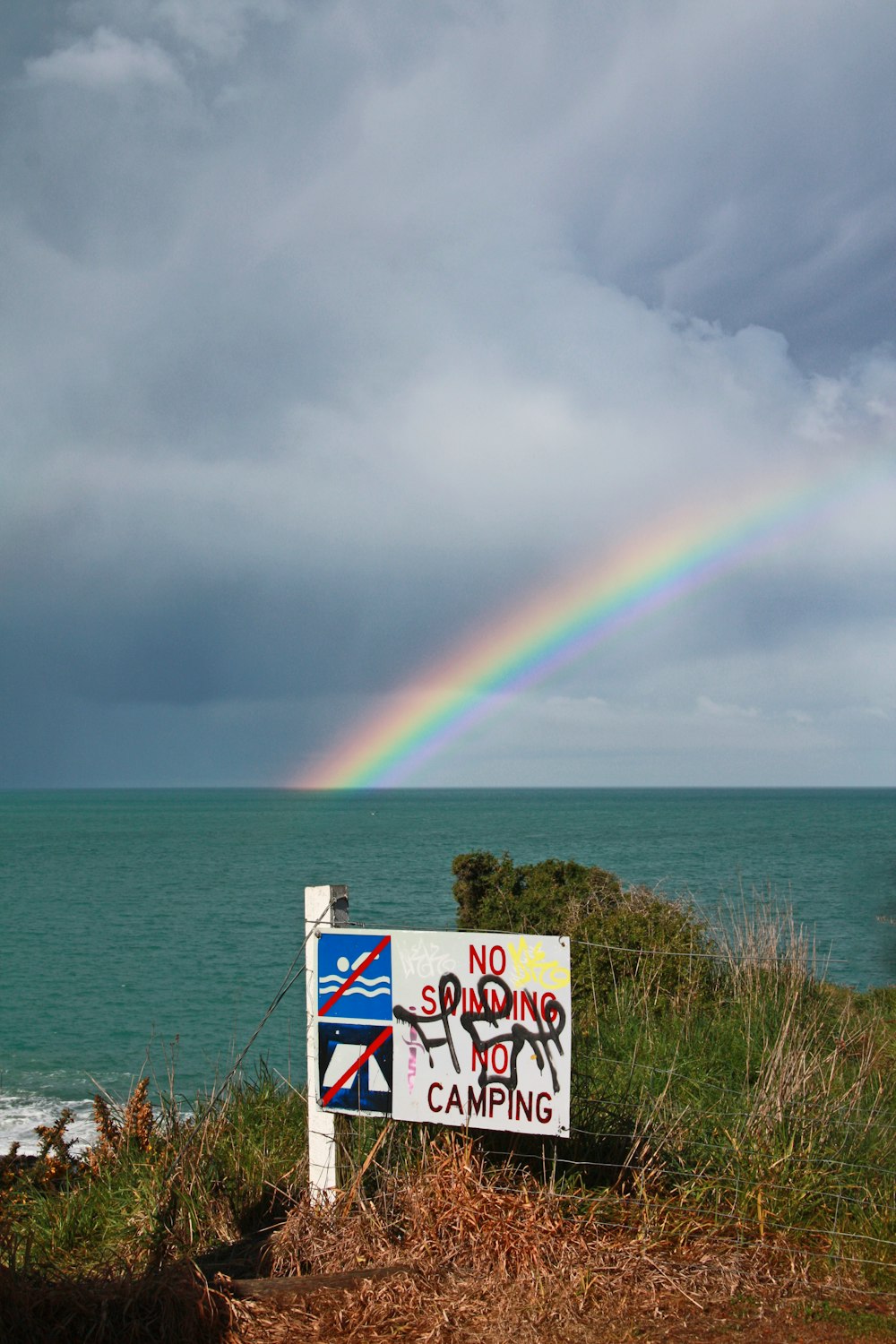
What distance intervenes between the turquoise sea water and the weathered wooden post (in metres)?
1.81

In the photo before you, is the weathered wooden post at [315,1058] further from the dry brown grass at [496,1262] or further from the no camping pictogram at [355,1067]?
→ the dry brown grass at [496,1262]

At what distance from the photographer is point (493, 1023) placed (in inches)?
200

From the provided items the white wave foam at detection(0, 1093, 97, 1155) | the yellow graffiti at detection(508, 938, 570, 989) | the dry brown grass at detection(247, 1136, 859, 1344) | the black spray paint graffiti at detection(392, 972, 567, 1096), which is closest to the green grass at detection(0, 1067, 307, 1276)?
the dry brown grass at detection(247, 1136, 859, 1344)

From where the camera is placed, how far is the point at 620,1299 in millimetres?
4461

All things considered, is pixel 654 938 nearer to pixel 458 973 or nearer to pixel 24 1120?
pixel 458 973

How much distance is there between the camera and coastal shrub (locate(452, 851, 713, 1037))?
28.9 ft

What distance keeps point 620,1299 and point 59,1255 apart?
2.68 meters

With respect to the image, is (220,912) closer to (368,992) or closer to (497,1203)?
(368,992)

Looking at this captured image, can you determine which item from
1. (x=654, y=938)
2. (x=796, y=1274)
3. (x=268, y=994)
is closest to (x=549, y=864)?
(x=654, y=938)

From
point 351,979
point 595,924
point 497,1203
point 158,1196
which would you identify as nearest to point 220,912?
point 595,924

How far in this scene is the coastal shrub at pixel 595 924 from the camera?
28.9ft

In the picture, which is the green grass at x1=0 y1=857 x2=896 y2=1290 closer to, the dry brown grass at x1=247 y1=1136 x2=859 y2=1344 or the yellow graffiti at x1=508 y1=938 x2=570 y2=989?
the dry brown grass at x1=247 y1=1136 x2=859 y2=1344

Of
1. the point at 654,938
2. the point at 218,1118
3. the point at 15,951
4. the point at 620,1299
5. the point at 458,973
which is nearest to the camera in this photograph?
the point at 620,1299

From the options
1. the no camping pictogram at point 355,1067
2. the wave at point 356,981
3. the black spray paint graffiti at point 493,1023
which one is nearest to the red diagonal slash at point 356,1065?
Answer: the no camping pictogram at point 355,1067
